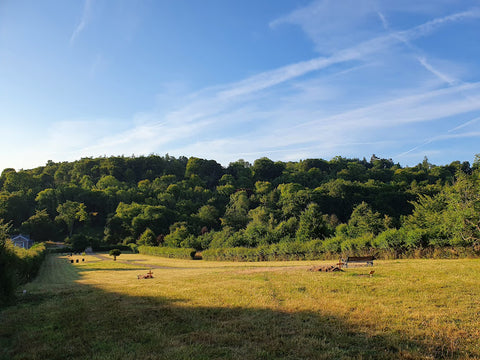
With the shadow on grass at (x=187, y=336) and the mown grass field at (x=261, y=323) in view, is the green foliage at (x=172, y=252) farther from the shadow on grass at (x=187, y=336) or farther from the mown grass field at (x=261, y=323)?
the shadow on grass at (x=187, y=336)

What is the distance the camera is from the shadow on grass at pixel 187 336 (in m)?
6.20

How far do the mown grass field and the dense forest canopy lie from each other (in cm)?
1842

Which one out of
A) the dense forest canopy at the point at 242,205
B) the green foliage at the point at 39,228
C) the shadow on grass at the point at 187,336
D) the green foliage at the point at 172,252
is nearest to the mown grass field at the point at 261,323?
the shadow on grass at the point at 187,336

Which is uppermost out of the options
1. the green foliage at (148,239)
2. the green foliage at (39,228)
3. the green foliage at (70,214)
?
the green foliage at (70,214)

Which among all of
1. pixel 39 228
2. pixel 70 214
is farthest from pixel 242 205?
pixel 39 228

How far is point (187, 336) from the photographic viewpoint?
24.2 ft

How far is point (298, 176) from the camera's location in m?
125

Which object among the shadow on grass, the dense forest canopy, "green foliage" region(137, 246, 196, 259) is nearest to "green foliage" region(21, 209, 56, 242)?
the dense forest canopy

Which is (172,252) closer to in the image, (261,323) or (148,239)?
(148,239)

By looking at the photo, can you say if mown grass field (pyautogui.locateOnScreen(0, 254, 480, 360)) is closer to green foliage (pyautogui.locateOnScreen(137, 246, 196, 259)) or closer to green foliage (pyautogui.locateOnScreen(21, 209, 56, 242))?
green foliage (pyautogui.locateOnScreen(137, 246, 196, 259))

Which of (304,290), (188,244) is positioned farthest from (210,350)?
(188,244)

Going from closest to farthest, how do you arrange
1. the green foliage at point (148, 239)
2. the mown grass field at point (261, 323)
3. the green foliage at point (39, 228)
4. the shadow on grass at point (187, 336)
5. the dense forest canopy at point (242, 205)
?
the shadow on grass at point (187, 336) → the mown grass field at point (261, 323) → the dense forest canopy at point (242, 205) → the green foliage at point (148, 239) → the green foliage at point (39, 228)

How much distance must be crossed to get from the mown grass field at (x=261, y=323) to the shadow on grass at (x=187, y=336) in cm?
2

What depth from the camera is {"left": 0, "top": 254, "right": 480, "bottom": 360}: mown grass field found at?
6340mm
